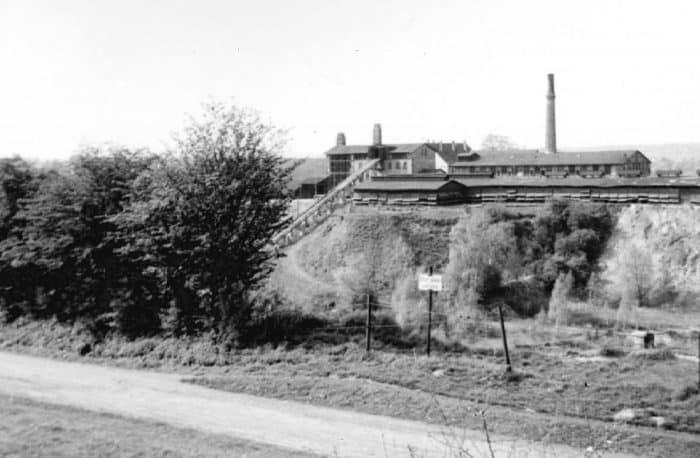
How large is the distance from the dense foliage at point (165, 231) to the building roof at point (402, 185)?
2731 centimetres

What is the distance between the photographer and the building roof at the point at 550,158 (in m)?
50.4

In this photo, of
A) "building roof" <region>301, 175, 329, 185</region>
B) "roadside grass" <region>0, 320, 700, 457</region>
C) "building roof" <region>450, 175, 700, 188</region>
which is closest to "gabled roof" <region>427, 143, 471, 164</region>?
"building roof" <region>301, 175, 329, 185</region>

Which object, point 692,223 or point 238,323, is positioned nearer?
point 238,323

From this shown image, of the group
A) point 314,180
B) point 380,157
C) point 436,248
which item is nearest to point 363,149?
point 380,157

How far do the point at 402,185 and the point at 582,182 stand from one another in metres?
11.4

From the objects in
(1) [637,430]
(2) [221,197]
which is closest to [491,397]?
(1) [637,430]

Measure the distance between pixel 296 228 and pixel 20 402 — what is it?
32.0 metres

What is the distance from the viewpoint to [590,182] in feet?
134

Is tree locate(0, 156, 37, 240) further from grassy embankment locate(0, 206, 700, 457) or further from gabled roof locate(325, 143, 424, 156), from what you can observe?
gabled roof locate(325, 143, 424, 156)

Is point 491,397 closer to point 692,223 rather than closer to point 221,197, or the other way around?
point 221,197

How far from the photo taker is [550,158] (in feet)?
174

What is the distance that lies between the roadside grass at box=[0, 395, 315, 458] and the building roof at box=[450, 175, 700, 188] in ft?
117

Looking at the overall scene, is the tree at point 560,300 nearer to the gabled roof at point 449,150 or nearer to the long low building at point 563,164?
the long low building at point 563,164

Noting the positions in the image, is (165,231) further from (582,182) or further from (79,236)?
(582,182)
